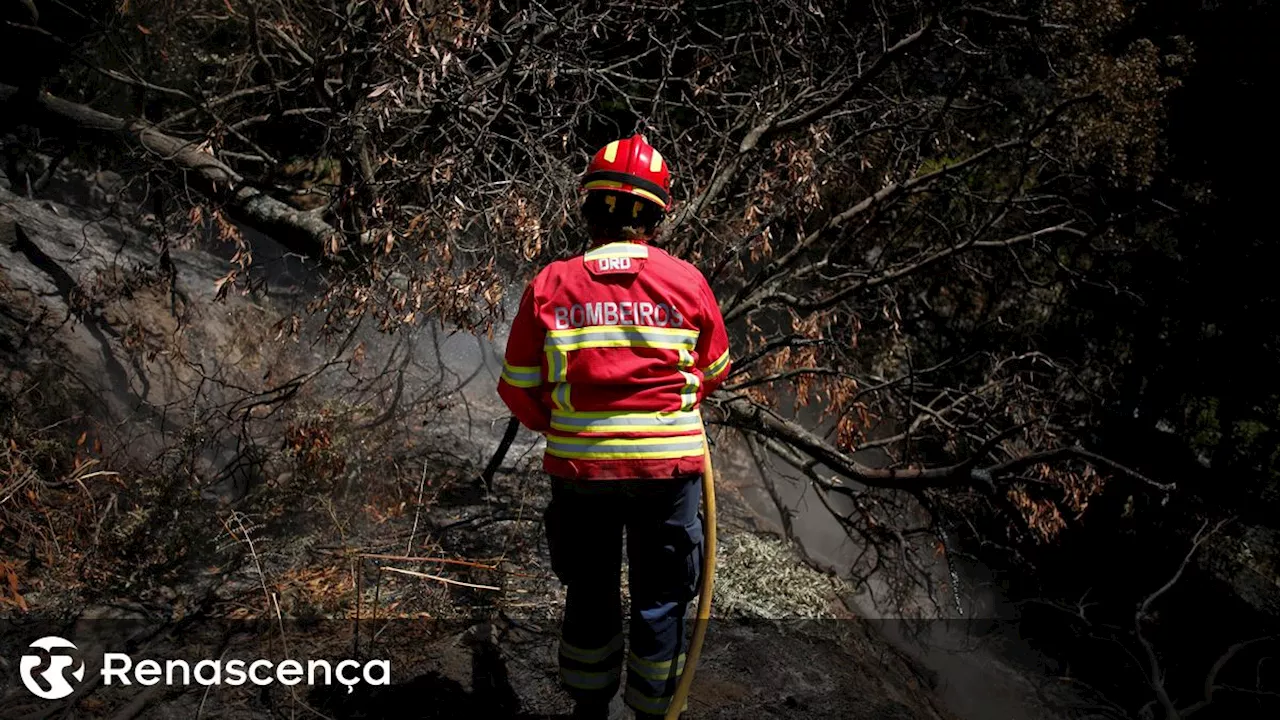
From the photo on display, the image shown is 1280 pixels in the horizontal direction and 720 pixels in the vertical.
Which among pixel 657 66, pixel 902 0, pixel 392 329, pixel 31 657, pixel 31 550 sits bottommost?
pixel 31 657

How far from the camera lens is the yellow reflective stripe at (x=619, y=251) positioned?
2645mm

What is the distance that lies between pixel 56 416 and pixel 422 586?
2.58 m

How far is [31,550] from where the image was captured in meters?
3.76

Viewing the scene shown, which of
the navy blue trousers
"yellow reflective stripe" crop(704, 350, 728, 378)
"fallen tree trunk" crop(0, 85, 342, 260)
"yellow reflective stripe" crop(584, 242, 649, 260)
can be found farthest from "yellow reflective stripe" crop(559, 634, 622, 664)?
"fallen tree trunk" crop(0, 85, 342, 260)

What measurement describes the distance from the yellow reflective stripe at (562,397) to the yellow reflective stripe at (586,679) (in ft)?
2.89

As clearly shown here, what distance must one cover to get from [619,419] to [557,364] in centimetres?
28

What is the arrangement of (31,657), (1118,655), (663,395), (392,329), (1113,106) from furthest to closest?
(1118,655)
(1113,106)
(392,329)
(31,657)
(663,395)

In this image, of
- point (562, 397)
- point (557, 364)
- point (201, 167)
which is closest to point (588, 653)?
point (562, 397)

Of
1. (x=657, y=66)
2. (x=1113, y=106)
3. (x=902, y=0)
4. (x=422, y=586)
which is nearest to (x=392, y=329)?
(x=422, y=586)

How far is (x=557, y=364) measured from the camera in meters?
2.64

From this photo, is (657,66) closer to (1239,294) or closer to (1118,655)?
(1239,294)

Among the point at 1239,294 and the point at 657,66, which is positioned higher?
the point at 657,66

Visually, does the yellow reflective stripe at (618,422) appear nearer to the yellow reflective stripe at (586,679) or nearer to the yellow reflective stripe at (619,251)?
the yellow reflective stripe at (619,251)

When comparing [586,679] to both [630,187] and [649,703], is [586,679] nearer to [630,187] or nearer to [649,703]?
[649,703]
